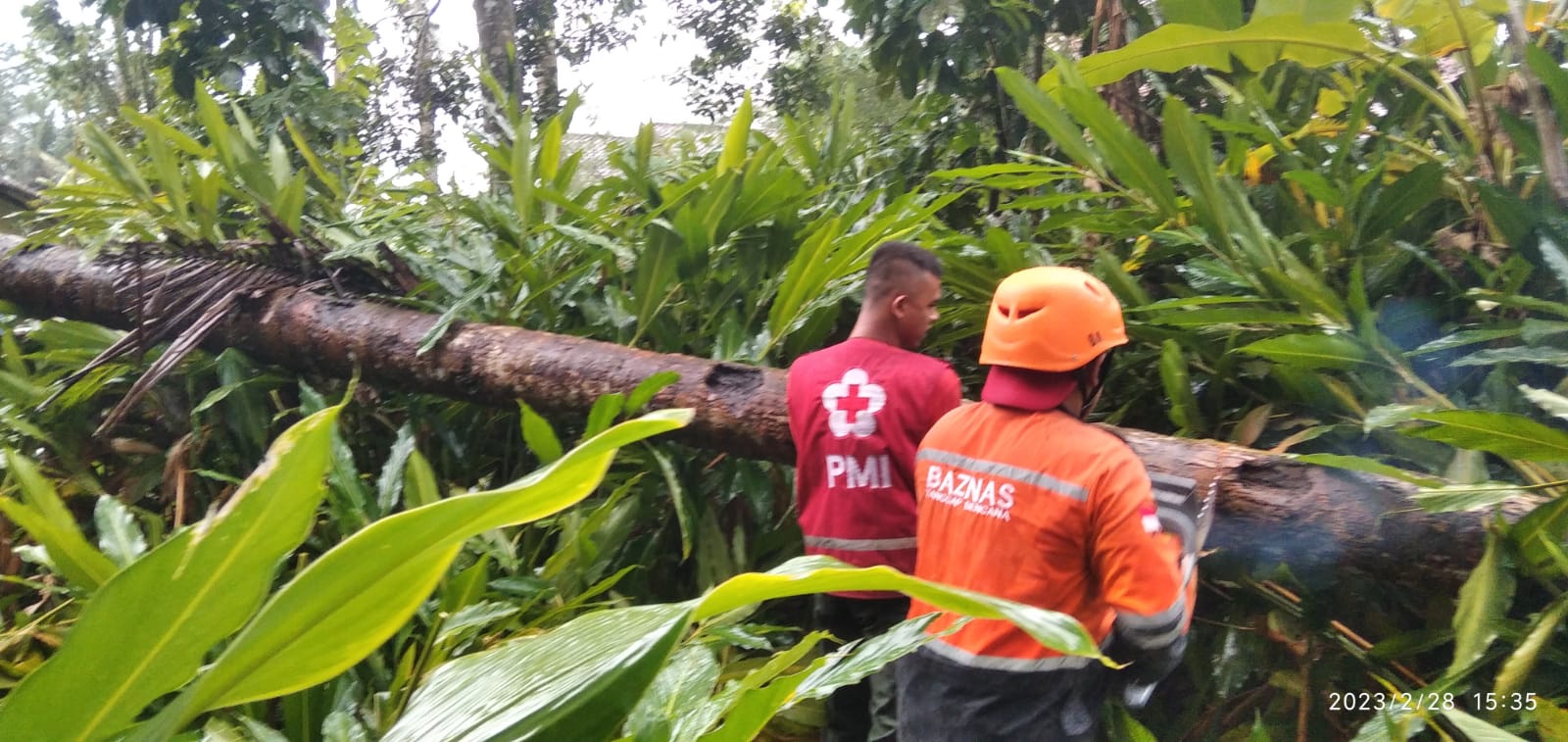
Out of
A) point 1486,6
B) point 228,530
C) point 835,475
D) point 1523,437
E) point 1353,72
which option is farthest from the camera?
point 1353,72

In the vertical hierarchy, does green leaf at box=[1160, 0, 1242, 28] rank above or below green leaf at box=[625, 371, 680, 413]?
above

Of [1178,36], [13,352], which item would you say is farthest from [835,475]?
[13,352]

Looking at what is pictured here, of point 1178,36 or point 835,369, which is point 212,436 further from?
point 1178,36

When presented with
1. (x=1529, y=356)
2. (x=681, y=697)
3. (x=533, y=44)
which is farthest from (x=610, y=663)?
(x=533, y=44)

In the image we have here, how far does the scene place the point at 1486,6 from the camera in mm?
1973

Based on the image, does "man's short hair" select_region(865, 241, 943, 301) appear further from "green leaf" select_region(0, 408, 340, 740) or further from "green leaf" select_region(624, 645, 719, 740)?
"green leaf" select_region(0, 408, 340, 740)

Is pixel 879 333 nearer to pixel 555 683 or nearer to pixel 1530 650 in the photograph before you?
pixel 1530 650

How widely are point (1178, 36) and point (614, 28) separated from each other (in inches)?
324

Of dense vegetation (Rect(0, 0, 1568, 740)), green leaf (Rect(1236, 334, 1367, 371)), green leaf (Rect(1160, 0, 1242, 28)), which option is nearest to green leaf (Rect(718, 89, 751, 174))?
dense vegetation (Rect(0, 0, 1568, 740))

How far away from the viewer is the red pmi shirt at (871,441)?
179 cm

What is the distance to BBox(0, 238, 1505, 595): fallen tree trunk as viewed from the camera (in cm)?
140

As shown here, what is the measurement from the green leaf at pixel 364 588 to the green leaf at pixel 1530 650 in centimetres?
145

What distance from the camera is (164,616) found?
1.63 ft

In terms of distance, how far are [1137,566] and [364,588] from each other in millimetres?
1069
